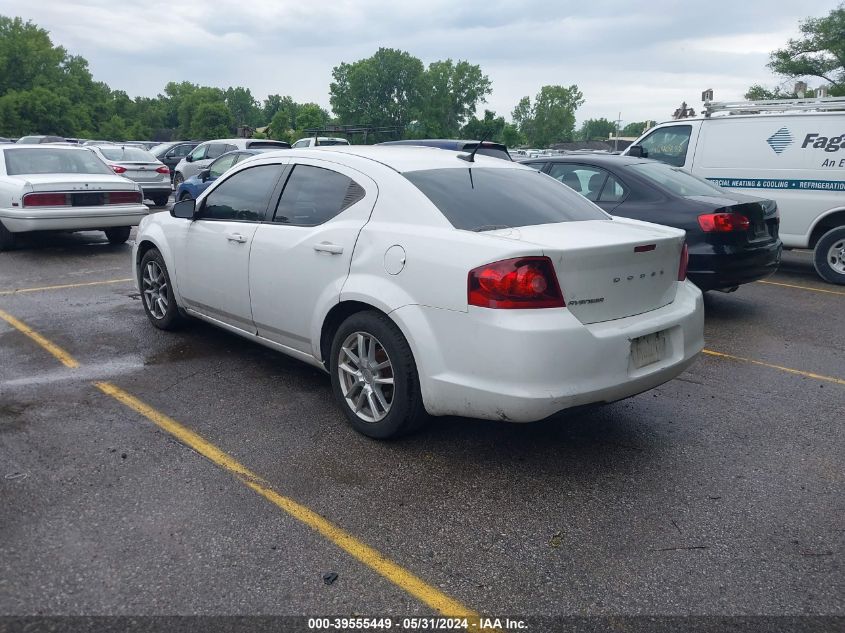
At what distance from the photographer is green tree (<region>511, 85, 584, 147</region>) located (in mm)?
136625

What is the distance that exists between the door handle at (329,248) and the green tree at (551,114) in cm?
13586

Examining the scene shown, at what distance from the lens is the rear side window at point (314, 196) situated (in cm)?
427

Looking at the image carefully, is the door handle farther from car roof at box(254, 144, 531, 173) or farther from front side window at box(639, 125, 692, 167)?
front side window at box(639, 125, 692, 167)

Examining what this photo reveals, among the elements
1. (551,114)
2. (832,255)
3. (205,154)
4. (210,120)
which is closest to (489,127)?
(832,255)

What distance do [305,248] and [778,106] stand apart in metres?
7.89

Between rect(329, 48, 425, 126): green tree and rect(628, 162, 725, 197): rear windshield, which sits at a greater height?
rect(329, 48, 425, 126): green tree

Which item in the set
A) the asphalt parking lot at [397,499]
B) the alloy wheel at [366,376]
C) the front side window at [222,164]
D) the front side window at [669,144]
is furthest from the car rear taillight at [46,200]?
the front side window at [669,144]

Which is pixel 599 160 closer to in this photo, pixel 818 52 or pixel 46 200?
pixel 46 200

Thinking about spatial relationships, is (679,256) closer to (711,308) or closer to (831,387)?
(831,387)

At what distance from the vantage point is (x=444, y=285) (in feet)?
11.5

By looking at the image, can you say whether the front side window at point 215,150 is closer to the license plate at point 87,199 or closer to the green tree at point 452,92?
the license plate at point 87,199

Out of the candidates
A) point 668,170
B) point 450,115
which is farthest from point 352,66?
point 668,170

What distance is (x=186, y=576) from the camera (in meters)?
2.72

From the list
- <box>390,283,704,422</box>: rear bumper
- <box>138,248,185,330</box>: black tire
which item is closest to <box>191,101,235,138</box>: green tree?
<box>138,248,185,330</box>: black tire
